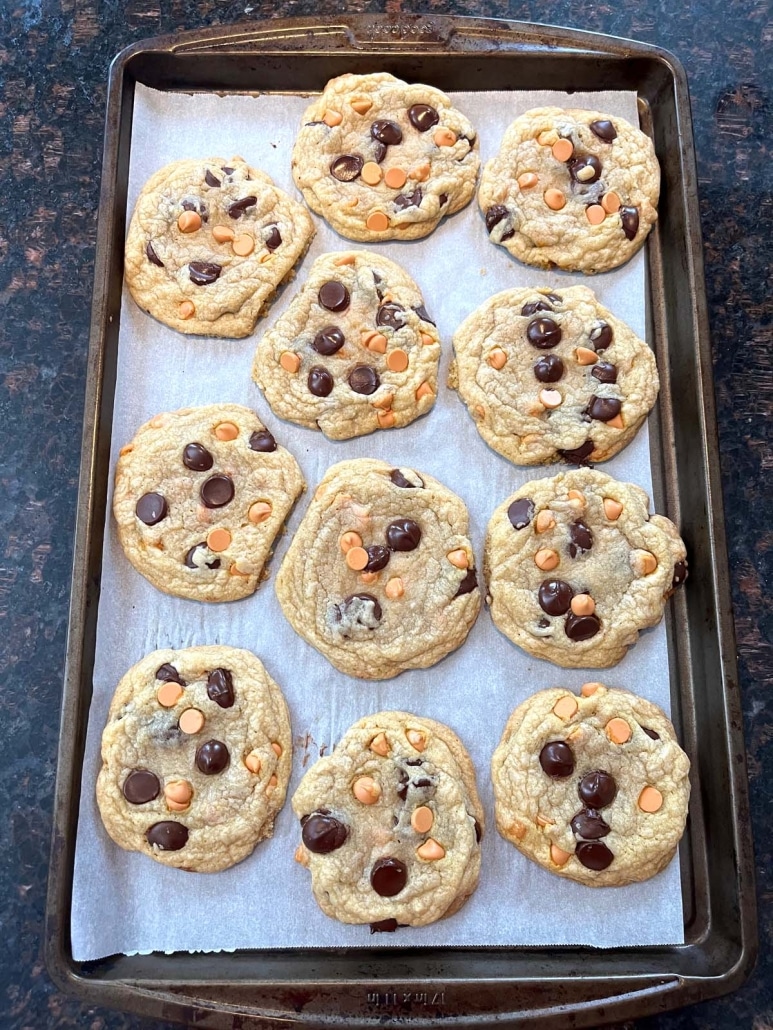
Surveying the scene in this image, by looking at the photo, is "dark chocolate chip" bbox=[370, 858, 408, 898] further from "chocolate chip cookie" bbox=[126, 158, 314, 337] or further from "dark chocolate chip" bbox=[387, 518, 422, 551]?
"chocolate chip cookie" bbox=[126, 158, 314, 337]

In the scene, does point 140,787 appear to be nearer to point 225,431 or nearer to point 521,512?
point 225,431

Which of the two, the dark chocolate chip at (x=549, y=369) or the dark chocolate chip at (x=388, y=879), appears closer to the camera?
the dark chocolate chip at (x=388, y=879)

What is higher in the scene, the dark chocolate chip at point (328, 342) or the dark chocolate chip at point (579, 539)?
the dark chocolate chip at point (328, 342)

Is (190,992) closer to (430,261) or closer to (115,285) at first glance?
(115,285)

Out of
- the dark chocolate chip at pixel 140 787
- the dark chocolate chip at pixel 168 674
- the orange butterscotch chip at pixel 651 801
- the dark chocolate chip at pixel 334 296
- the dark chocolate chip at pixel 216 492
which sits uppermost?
the dark chocolate chip at pixel 334 296

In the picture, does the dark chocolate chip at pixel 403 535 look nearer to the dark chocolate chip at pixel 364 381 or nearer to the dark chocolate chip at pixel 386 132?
the dark chocolate chip at pixel 364 381

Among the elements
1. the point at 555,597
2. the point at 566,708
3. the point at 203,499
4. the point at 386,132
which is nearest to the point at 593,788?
the point at 566,708

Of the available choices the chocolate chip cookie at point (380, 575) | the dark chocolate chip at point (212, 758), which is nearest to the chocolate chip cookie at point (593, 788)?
the chocolate chip cookie at point (380, 575)
